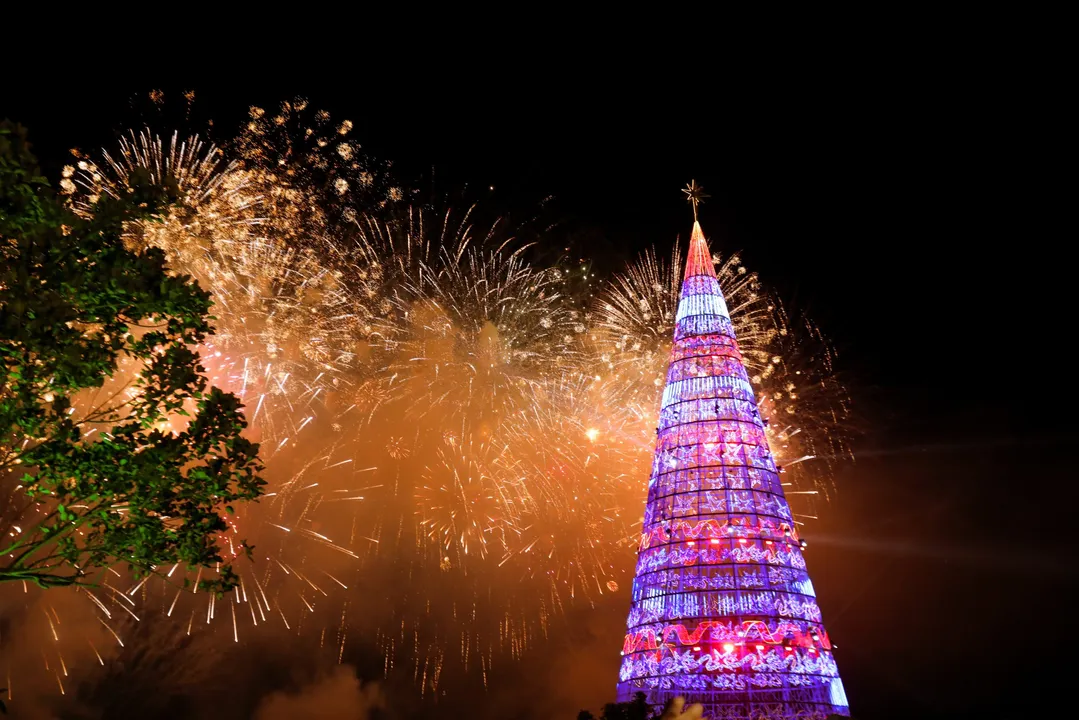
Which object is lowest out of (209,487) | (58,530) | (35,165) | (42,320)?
(58,530)

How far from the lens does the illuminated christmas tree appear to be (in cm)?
2134

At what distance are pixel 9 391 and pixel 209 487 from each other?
3.13 metres

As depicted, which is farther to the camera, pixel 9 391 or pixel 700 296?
pixel 700 296

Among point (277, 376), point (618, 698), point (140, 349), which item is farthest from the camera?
point (277, 376)

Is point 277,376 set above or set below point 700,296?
below

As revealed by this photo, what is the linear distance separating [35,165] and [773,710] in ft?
62.4

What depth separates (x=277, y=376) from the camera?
83.0 ft

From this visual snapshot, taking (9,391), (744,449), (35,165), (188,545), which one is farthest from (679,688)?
(35,165)

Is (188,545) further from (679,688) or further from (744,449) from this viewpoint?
(744,449)

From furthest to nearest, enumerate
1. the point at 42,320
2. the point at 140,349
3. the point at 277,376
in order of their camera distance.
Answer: the point at 277,376, the point at 140,349, the point at 42,320

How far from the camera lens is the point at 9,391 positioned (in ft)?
42.2

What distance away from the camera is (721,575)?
22.3 m

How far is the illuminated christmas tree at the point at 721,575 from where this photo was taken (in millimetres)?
21344

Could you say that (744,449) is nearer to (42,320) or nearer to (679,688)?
(679,688)
